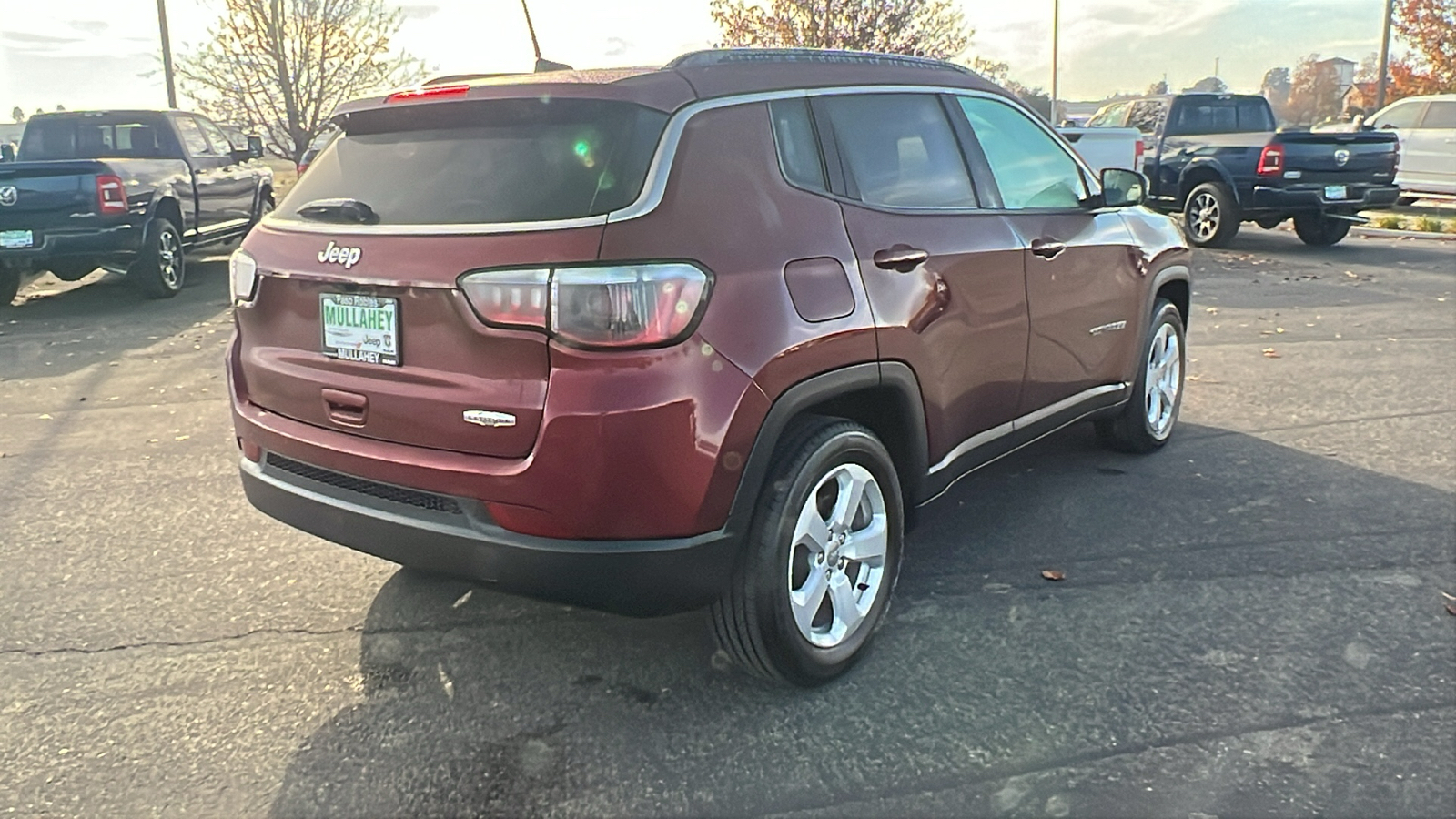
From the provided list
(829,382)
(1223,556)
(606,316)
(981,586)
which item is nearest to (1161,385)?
(1223,556)

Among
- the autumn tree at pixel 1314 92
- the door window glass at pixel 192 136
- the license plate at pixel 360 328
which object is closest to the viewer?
the license plate at pixel 360 328

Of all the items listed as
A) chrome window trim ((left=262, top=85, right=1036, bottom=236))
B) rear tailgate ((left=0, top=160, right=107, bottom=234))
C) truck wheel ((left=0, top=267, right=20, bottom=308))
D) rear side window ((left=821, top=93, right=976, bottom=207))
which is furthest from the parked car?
truck wheel ((left=0, top=267, right=20, bottom=308))

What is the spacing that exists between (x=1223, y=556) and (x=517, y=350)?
9.09ft

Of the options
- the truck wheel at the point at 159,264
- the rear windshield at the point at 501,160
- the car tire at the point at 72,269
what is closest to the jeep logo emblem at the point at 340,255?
the rear windshield at the point at 501,160

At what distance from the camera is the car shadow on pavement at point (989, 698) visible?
109 inches

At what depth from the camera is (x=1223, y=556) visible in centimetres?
419

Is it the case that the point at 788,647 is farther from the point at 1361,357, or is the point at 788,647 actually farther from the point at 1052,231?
the point at 1361,357

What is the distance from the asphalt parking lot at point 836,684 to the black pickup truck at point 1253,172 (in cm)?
889

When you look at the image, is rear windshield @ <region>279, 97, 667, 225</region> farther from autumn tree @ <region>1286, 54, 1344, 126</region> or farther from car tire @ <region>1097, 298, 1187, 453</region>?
autumn tree @ <region>1286, 54, 1344, 126</region>

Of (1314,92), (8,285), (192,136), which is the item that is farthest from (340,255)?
(1314,92)

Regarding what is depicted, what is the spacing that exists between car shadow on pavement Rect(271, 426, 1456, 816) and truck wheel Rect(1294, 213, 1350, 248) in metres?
11.4

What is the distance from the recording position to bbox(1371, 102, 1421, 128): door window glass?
1947 centimetres

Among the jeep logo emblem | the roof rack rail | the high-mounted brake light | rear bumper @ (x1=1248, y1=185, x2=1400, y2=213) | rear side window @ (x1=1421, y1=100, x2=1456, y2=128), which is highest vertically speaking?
rear side window @ (x1=1421, y1=100, x2=1456, y2=128)

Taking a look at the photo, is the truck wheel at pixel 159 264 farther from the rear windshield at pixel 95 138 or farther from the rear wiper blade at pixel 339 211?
the rear wiper blade at pixel 339 211
